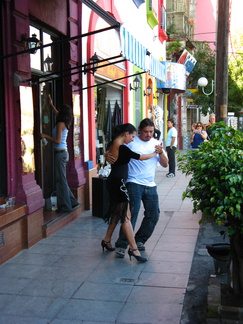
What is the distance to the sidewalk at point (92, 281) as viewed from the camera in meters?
4.11

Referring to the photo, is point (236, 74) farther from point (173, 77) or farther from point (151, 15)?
point (151, 15)

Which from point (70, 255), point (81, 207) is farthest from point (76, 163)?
point (70, 255)

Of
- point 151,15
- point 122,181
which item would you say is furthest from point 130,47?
point 151,15

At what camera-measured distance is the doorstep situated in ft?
22.2

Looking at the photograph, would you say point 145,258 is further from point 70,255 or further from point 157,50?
point 157,50

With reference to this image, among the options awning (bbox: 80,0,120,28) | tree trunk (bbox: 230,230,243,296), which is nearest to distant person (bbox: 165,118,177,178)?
awning (bbox: 80,0,120,28)

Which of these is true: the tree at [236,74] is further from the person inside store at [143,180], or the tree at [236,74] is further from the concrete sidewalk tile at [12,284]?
the concrete sidewalk tile at [12,284]

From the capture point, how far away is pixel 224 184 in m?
3.89

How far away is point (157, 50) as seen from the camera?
18.2m

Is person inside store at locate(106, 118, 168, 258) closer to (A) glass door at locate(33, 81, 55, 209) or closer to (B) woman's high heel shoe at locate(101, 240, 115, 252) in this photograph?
(B) woman's high heel shoe at locate(101, 240, 115, 252)

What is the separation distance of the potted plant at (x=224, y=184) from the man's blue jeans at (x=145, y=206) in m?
1.49

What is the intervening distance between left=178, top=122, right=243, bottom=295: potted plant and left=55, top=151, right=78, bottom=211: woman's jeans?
342 centimetres

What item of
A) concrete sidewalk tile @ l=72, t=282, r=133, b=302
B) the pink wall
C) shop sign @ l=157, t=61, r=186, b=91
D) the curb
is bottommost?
concrete sidewalk tile @ l=72, t=282, r=133, b=302

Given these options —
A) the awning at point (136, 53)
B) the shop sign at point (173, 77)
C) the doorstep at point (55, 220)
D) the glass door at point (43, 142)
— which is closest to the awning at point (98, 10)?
the awning at point (136, 53)
